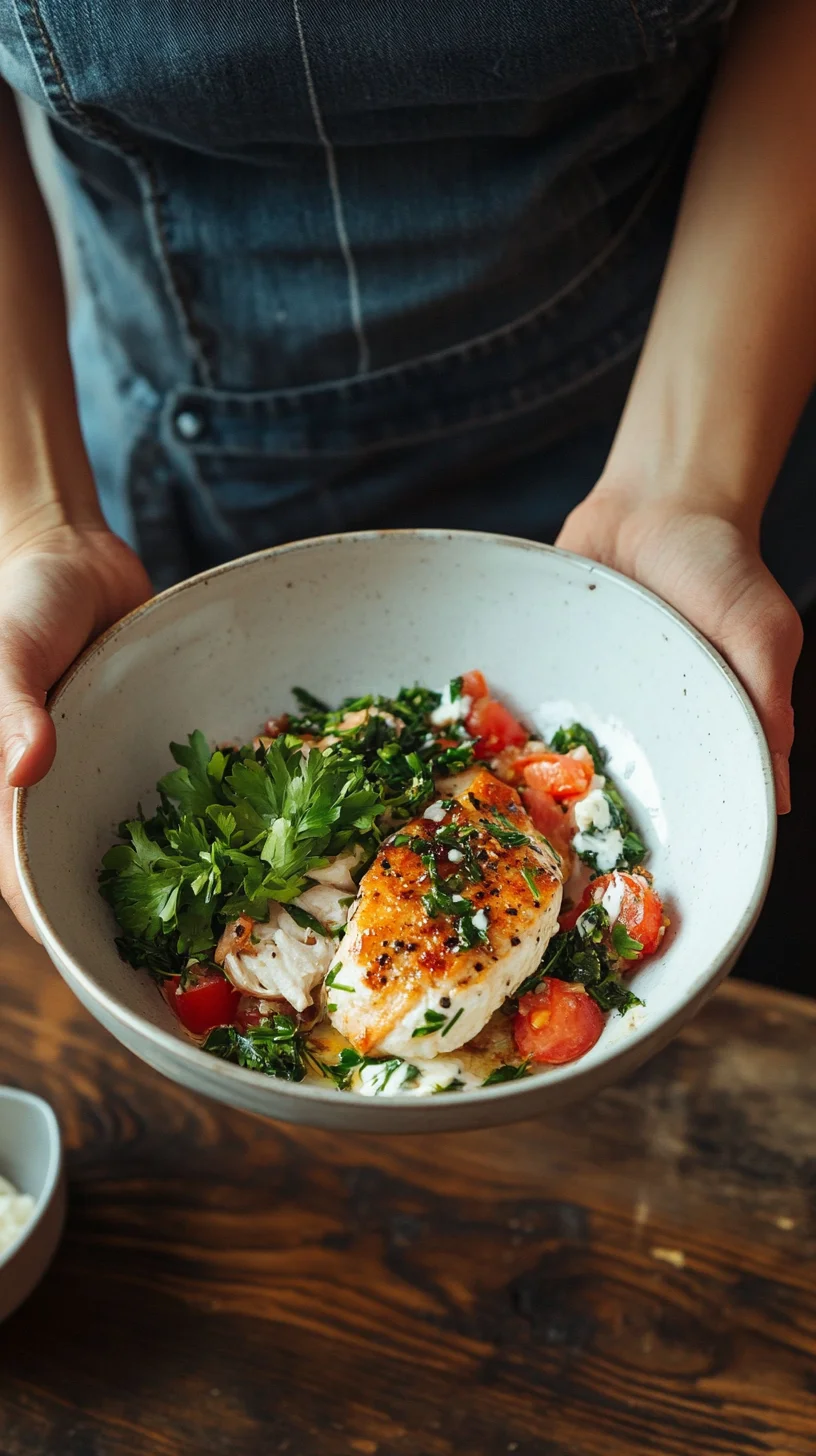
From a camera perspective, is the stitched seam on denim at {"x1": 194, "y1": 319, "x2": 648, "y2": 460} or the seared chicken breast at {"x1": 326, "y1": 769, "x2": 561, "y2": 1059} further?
the stitched seam on denim at {"x1": 194, "y1": 319, "x2": 648, "y2": 460}

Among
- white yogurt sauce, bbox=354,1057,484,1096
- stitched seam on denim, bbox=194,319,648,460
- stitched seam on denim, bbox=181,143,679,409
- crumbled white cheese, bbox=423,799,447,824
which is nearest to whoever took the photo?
white yogurt sauce, bbox=354,1057,484,1096

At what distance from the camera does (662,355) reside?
2135 mm

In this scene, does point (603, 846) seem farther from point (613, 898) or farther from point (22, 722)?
point (22, 722)

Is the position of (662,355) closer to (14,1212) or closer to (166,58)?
(166,58)

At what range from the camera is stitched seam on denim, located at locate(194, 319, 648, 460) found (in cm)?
251

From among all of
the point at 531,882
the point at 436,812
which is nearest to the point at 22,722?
the point at 436,812

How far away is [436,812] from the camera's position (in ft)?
5.62

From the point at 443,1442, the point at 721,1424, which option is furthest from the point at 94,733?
the point at 721,1424

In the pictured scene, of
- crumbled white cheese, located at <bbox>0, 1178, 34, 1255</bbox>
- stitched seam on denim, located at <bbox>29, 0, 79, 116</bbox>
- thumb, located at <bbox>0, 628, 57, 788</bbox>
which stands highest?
stitched seam on denim, located at <bbox>29, 0, 79, 116</bbox>

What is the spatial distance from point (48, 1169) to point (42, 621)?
931 mm

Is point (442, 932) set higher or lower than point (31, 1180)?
higher

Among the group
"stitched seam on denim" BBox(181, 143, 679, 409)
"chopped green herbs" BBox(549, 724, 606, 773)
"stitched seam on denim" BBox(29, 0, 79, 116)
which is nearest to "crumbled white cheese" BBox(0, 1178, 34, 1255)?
"chopped green herbs" BBox(549, 724, 606, 773)

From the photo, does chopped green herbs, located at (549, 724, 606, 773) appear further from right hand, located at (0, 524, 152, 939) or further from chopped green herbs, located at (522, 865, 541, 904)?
right hand, located at (0, 524, 152, 939)

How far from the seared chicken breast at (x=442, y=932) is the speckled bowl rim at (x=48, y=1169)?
0.66 meters
